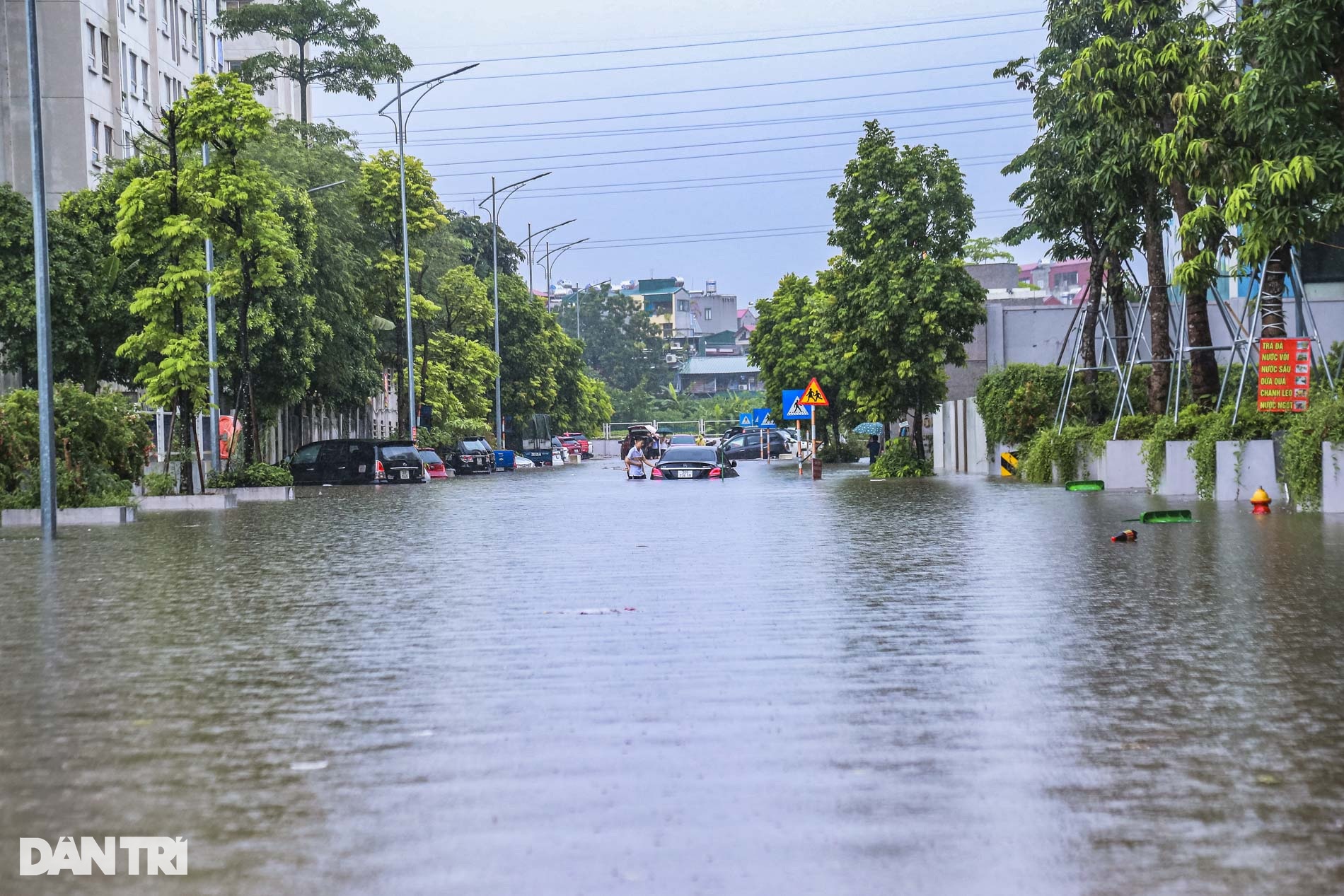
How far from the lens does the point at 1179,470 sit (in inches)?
1291

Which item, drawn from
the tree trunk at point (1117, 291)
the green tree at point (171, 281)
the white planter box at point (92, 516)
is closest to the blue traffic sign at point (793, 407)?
the tree trunk at point (1117, 291)

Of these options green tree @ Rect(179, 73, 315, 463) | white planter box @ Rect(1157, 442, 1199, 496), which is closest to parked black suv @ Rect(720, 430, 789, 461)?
green tree @ Rect(179, 73, 315, 463)

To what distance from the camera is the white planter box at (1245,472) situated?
1153 inches

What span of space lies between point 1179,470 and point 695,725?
26358 millimetres

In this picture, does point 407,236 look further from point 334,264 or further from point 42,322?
point 42,322

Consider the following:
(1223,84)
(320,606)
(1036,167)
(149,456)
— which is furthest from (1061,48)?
(320,606)

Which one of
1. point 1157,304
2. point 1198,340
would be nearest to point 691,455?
point 1157,304

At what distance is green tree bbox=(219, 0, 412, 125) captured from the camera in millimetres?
73875

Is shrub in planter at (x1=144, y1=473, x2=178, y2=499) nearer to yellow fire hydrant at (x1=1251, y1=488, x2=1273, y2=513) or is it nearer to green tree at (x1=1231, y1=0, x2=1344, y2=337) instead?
yellow fire hydrant at (x1=1251, y1=488, x2=1273, y2=513)

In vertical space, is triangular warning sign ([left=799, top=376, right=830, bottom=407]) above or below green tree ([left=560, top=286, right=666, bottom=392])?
below

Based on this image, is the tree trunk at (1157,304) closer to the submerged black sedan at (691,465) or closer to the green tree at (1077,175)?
the green tree at (1077,175)

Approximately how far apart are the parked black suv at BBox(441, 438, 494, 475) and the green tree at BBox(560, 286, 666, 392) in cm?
10322

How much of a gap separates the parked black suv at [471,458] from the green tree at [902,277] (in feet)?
64.0

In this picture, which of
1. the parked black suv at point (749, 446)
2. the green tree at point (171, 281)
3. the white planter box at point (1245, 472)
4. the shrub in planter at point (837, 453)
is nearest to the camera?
the white planter box at point (1245, 472)
